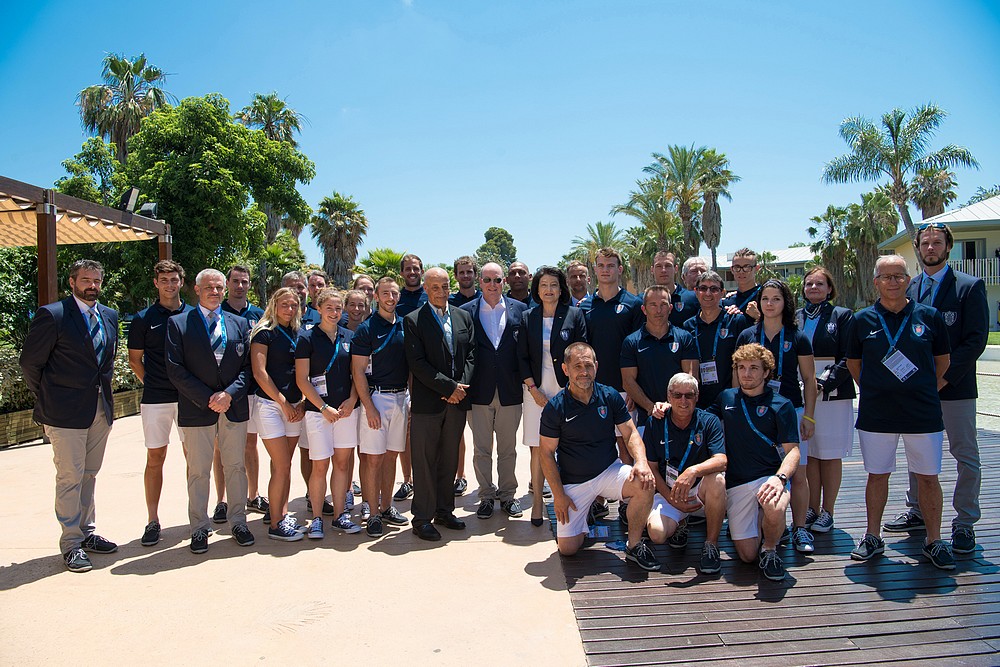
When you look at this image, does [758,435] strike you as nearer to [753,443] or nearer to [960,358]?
[753,443]

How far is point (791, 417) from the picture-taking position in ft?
13.4

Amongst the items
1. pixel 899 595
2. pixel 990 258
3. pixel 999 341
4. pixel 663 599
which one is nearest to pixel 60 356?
pixel 663 599

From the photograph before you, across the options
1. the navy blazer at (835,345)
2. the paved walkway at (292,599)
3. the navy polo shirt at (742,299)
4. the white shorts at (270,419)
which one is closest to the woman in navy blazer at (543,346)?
the paved walkway at (292,599)

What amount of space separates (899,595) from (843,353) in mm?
1723

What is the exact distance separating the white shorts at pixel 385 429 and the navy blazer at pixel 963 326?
396 cm

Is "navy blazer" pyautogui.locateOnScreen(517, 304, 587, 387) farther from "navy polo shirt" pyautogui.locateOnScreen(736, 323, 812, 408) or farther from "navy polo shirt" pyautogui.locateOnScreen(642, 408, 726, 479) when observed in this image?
"navy polo shirt" pyautogui.locateOnScreen(736, 323, 812, 408)

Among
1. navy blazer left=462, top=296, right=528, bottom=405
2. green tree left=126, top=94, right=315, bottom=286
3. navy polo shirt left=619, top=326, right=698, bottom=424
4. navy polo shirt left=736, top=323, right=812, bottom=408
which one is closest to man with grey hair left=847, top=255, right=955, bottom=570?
navy polo shirt left=736, top=323, right=812, bottom=408

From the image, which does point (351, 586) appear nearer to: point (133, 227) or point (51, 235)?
point (51, 235)

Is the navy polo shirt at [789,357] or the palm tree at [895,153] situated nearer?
the navy polo shirt at [789,357]

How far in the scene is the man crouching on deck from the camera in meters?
4.20

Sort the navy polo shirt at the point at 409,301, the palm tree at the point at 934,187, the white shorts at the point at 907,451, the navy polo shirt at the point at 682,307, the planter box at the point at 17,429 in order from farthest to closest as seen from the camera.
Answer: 1. the palm tree at the point at 934,187
2. the planter box at the point at 17,429
3. the navy polo shirt at the point at 409,301
4. the navy polo shirt at the point at 682,307
5. the white shorts at the point at 907,451

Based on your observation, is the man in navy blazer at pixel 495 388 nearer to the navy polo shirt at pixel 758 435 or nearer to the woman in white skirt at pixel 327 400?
the woman in white skirt at pixel 327 400

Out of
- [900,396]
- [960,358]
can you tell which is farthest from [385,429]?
[960,358]

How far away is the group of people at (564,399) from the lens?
406 cm
